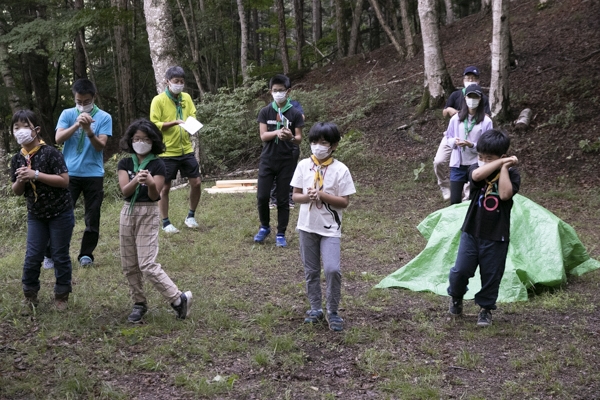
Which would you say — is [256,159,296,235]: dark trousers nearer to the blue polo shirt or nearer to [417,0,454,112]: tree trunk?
the blue polo shirt

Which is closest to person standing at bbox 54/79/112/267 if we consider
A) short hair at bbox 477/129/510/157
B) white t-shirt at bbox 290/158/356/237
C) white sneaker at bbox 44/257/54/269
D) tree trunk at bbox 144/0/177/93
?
white sneaker at bbox 44/257/54/269

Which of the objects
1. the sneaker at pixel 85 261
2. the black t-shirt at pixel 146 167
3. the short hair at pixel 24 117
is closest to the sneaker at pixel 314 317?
the black t-shirt at pixel 146 167

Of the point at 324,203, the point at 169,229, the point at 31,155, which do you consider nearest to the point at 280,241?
the point at 169,229

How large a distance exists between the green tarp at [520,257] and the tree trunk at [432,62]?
751 centimetres

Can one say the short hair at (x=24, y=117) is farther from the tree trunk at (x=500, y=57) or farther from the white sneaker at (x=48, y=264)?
the tree trunk at (x=500, y=57)

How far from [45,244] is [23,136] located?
0.96m

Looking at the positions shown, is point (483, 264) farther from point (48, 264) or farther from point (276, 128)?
point (48, 264)

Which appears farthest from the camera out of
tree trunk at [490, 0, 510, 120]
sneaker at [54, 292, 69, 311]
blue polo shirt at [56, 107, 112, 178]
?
tree trunk at [490, 0, 510, 120]

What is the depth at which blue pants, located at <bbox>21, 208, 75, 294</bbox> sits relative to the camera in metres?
5.24

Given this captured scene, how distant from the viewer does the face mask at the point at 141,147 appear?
16.1ft

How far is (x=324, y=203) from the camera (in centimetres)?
485

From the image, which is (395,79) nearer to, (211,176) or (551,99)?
(551,99)

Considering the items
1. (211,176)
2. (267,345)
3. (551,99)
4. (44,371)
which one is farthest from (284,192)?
(551,99)

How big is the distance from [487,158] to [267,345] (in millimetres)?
2316
